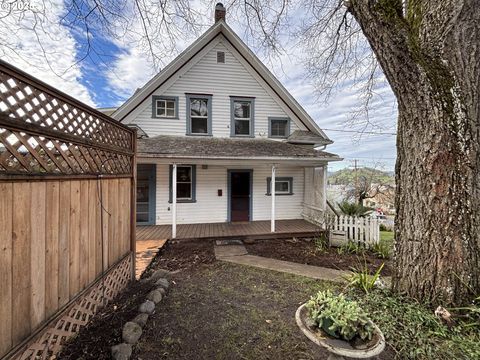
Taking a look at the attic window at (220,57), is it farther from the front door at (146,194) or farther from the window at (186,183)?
the front door at (146,194)

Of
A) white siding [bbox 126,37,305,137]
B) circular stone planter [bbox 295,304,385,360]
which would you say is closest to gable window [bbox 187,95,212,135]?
white siding [bbox 126,37,305,137]

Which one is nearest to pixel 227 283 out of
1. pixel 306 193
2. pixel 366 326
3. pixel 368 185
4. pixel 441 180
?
pixel 366 326

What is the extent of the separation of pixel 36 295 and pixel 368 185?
1478 centimetres

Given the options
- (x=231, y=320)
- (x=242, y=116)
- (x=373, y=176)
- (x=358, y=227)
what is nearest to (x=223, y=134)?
(x=242, y=116)

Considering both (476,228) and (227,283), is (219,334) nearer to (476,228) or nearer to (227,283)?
(227,283)

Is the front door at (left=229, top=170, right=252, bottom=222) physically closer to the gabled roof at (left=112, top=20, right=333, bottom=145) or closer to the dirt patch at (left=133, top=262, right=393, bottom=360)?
the gabled roof at (left=112, top=20, right=333, bottom=145)

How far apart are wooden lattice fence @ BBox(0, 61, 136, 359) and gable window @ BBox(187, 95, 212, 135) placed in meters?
5.77

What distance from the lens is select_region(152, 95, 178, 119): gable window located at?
863cm

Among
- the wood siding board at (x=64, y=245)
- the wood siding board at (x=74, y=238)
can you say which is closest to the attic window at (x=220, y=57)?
the wood siding board at (x=74, y=238)

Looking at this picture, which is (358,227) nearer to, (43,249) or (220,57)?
(43,249)

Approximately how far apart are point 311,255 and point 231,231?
9.62 ft

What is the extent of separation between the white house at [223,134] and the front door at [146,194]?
4 cm

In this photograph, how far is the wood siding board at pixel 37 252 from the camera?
1.90 meters

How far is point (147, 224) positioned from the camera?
8.82 metres
